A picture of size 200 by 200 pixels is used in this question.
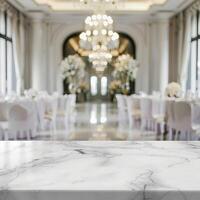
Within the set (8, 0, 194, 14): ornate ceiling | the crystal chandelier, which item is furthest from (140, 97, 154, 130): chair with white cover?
(8, 0, 194, 14): ornate ceiling

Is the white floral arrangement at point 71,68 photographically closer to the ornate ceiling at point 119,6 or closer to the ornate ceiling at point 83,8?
the ornate ceiling at point 119,6

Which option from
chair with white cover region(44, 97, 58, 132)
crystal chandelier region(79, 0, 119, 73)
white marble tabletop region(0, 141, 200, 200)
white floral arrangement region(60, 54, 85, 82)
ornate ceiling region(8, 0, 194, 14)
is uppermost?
ornate ceiling region(8, 0, 194, 14)

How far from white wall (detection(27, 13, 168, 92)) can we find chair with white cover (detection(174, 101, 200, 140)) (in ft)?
28.3

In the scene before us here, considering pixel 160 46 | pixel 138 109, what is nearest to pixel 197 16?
pixel 160 46

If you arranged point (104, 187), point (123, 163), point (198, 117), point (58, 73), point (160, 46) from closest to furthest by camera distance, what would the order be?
1. point (104, 187)
2. point (123, 163)
3. point (198, 117)
4. point (160, 46)
5. point (58, 73)

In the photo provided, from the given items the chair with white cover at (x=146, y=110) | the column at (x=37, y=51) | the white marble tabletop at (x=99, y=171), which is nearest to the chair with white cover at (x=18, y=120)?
the chair with white cover at (x=146, y=110)

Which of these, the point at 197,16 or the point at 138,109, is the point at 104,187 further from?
the point at 197,16

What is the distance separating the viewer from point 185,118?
21.2 feet

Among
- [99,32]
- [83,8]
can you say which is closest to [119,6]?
[83,8]

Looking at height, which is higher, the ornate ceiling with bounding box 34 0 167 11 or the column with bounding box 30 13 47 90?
the ornate ceiling with bounding box 34 0 167 11

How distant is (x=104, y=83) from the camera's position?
28234 mm

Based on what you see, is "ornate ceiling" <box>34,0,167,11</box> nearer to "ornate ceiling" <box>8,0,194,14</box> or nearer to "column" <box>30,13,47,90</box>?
"ornate ceiling" <box>8,0,194,14</box>

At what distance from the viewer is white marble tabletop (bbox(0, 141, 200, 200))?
94 cm

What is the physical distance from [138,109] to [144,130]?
1346 mm
